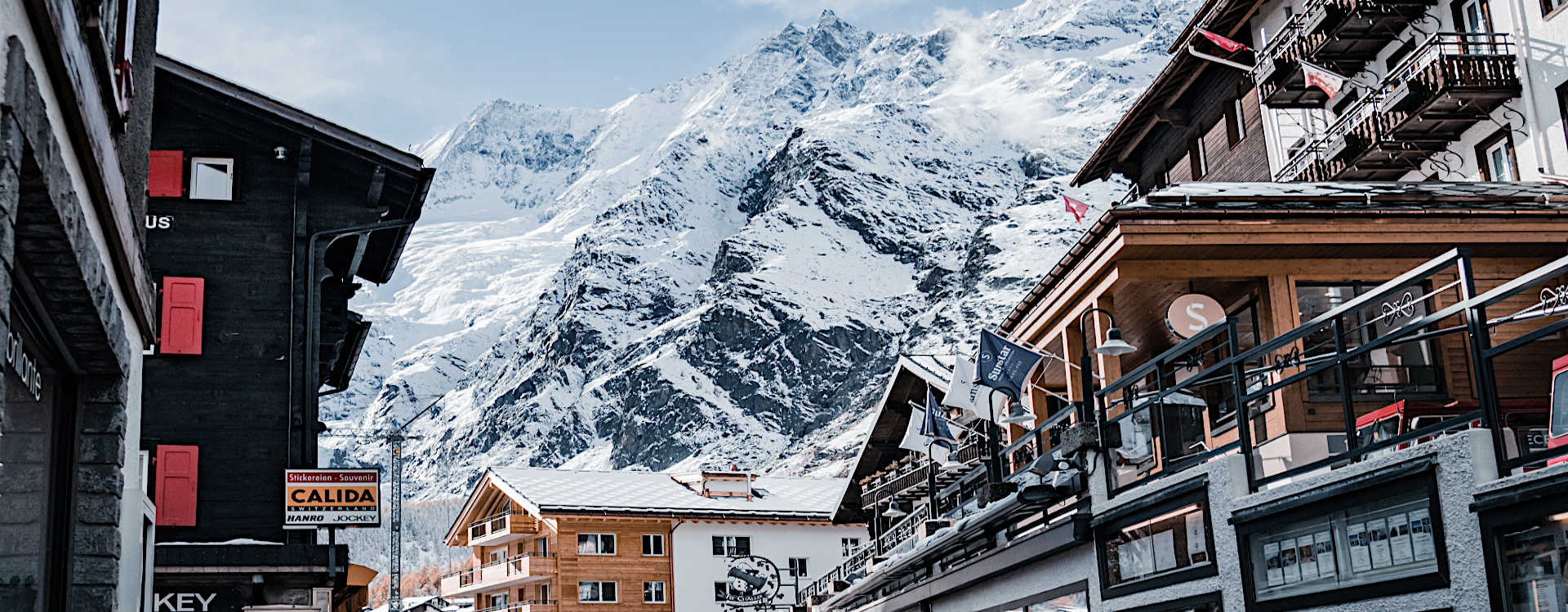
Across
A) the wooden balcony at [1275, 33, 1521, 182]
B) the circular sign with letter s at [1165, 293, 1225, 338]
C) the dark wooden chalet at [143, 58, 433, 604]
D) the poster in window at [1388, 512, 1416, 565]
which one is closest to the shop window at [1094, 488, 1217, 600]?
the poster in window at [1388, 512, 1416, 565]

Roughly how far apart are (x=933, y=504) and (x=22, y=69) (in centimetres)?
1716

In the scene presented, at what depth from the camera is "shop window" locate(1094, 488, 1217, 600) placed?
13586 millimetres

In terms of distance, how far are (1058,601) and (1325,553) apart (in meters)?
5.83

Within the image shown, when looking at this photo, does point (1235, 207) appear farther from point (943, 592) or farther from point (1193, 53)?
point (1193, 53)

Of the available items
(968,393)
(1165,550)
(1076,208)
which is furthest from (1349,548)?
(1076,208)

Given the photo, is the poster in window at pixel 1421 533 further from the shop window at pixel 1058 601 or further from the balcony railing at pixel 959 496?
the balcony railing at pixel 959 496

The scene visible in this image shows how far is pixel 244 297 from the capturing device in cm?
2922

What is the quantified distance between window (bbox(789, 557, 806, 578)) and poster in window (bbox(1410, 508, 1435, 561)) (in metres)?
47.9

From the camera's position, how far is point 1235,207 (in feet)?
61.5

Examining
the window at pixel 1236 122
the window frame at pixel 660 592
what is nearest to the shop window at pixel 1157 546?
the window at pixel 1236 122

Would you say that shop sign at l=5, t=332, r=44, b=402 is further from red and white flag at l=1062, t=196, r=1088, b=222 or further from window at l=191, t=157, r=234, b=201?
red and white flag at l=1062, t=196, r=1088, b=222

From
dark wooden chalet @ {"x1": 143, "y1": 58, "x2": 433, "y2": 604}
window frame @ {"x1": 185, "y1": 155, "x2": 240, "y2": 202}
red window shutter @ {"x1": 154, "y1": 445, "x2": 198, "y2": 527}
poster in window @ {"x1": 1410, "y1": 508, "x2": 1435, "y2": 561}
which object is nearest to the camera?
poster in window @ {"x1": 1410, "y1": 508, "x2": 1435, "y2": 561}

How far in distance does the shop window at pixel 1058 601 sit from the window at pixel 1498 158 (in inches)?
446

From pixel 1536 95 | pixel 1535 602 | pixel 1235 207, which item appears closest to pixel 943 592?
pixel 1235 207
